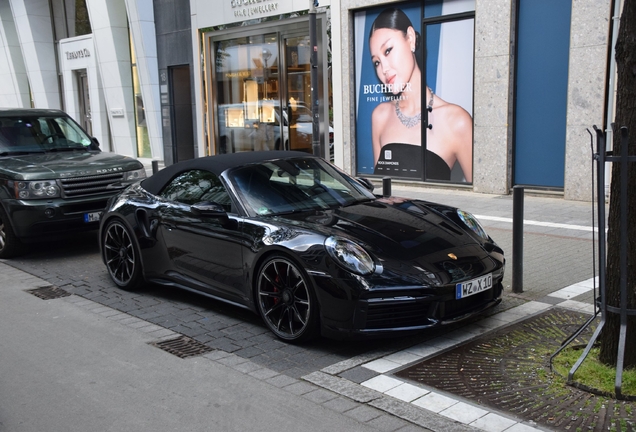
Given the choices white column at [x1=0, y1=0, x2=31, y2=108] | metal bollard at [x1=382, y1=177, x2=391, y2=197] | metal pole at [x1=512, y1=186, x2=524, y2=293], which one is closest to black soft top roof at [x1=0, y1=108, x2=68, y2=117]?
metal bollard at [x1=382, y1=177, x2=391, y2=197]

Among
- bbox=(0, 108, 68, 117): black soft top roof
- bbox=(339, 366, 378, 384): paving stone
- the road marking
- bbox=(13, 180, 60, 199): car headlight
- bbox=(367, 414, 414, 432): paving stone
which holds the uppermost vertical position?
bbox=(0, 108, 68, 117): black soft top roof

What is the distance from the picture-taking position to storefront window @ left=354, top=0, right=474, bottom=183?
12.9m

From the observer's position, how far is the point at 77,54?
83.1 feet

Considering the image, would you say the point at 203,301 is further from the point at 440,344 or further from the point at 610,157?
the point at 610,157

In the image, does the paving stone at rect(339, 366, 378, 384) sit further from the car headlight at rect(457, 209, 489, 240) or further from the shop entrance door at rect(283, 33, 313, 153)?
the shop entrance door at rect(283, 33, 313, 153)

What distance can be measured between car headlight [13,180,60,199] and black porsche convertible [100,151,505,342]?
176 centimetres

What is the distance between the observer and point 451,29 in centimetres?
1292

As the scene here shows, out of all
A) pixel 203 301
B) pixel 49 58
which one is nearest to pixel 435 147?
pixel 203 301

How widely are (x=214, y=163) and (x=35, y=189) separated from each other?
345cm

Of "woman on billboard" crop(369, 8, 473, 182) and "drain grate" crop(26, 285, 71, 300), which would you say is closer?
"drain grate" crop(26, 285, 71, 300)

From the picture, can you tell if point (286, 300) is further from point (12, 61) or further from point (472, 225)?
point (12, 61)

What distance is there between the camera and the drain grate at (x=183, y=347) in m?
5.32

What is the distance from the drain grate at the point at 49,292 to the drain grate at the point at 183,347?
214 centimetres

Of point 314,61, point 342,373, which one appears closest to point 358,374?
point 342,373
